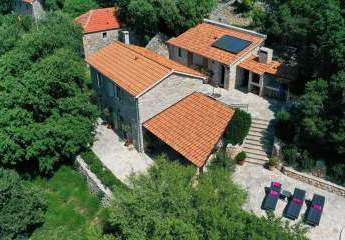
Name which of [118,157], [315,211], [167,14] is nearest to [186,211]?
[315,211]

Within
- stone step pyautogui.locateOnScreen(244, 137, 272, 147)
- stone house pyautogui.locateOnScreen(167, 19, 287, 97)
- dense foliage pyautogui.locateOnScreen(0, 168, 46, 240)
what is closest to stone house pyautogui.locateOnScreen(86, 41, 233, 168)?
stone step pyautogui.locateOnScreen(244, 137, 272, 147)

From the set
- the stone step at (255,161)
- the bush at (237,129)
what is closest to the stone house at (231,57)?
the bush at (237,129)

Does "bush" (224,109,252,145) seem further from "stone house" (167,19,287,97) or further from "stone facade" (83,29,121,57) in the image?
"stone facade" (83,29,121,57)

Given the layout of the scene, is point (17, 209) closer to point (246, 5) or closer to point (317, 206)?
point (317, 206)

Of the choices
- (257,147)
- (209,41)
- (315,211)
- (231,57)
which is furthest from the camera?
(209,41)

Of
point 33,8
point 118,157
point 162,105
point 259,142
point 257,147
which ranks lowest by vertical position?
point 118,157

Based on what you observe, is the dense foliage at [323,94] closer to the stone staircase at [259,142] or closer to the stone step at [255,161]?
the stone staircase at [259,142]

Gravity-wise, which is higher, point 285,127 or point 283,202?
point 285,127
